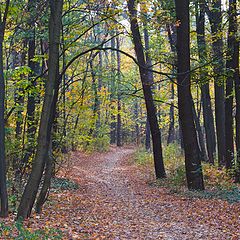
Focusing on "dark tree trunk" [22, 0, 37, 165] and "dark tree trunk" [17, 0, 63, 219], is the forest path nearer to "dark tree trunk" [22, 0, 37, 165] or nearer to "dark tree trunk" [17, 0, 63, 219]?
"dark tree trunk" [17, 0, 63, 219]

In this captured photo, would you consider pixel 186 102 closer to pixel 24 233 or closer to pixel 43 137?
pixel 43 137

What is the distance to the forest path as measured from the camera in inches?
295

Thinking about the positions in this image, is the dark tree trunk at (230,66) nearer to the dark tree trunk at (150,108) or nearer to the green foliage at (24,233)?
the dark tree trunk at (150,108)

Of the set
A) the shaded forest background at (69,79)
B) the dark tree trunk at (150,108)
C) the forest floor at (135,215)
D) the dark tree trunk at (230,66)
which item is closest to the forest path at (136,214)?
the forest floor at (135,215)

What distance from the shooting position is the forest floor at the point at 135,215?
7.46 meters

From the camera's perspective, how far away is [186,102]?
488 inches

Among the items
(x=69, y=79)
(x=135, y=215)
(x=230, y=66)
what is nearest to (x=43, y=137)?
(x=135, y=215)

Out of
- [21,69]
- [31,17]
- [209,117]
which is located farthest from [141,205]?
[209,117]

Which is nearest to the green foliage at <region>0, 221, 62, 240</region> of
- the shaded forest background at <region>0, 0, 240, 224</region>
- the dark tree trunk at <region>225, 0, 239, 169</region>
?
the shaded forest background at <region>0, 0, 240, 224</region>

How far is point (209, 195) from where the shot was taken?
11617 mm

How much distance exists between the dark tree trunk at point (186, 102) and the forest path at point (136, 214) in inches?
45.2

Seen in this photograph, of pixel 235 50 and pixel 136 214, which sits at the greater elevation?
pixel 235 50

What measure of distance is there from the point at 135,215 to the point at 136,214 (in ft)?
0.42

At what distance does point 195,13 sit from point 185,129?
22.4 feet
